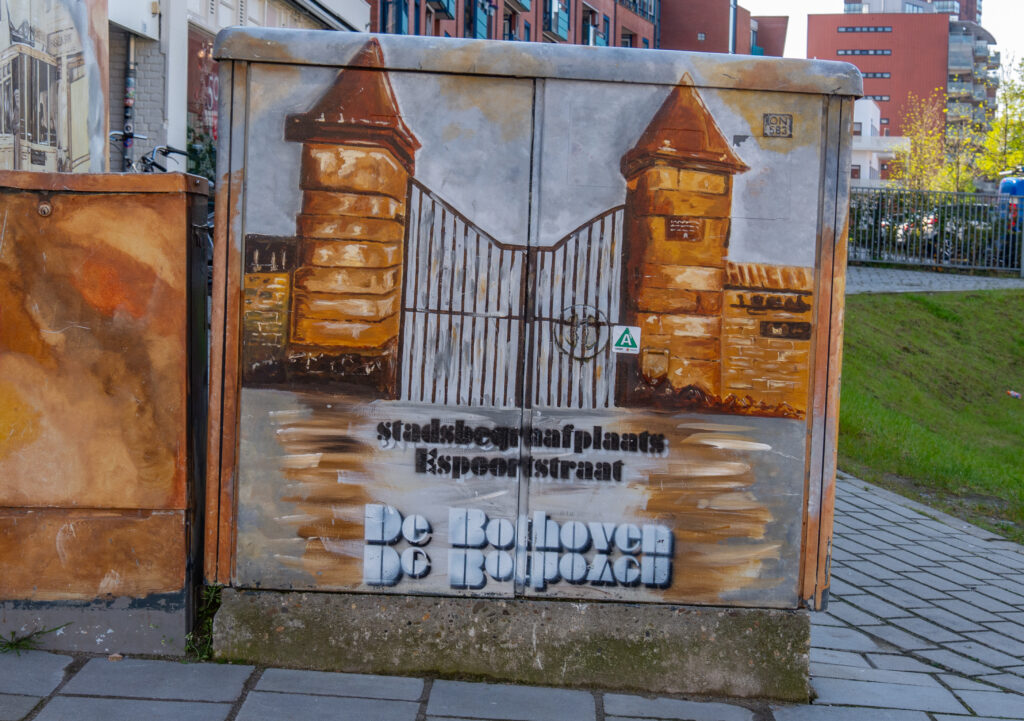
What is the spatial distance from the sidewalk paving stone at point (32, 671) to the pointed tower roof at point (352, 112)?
1.95 meters

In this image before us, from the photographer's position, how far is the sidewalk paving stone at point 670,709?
12.0 feet

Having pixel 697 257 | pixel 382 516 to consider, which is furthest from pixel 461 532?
pixel 697 257

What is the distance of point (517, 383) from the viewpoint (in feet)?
12.6

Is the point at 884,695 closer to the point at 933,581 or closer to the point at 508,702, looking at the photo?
the point at 508,702

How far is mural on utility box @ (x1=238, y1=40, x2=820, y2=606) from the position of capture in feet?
12.4

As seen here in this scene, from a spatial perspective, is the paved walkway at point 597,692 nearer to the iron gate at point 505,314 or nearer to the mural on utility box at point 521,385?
the mural on utility box at point 521,385

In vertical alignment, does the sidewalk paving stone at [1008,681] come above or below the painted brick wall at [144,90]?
below

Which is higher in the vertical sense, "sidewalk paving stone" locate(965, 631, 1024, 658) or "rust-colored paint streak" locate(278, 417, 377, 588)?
"rust-colored paint streak" locate(278, 417, 377, 588)

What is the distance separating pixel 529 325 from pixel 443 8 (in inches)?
1228

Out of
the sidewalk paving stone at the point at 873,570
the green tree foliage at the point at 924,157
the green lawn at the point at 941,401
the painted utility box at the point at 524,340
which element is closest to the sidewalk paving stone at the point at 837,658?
the painted utility box at the point at 524,340

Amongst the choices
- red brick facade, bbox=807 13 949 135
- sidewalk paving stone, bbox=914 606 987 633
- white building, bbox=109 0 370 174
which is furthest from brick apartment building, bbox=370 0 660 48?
red brick facade, bbox=807 13 949 135

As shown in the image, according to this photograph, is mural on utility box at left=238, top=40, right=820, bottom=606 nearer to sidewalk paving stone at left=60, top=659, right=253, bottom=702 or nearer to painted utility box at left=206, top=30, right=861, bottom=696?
painted utility box at left=206, top=30, right=861, bottom=696

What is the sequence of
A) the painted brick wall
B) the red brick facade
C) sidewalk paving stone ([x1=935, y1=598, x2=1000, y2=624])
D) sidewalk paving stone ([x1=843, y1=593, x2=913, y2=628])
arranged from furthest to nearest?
1. the red brick facade
2. the painted brick wall
3. sidewalk paving stone ([x1=935, y1=598, x2=1000, y2=624])
4. sidewalk paving stone ([x1=843, y1=593, x2=913, y2=628])

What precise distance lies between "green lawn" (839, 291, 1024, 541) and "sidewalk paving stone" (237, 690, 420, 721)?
18.6ft
